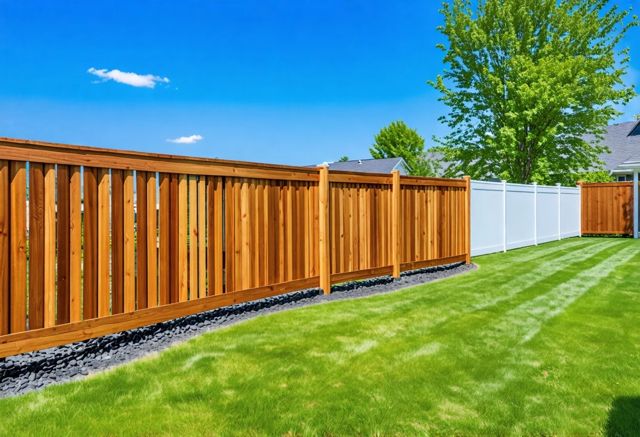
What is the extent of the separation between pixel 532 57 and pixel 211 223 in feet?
57.7

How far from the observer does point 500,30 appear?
17812mm

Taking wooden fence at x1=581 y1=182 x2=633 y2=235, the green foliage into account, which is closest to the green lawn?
wooden fence at x1=581 y1=182 x2=633 y2=235

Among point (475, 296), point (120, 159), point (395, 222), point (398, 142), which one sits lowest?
point (475, 296)

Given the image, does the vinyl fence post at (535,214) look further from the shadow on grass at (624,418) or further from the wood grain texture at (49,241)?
the wood grain texture at (49,241)

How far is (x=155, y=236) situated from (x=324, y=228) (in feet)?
7.83

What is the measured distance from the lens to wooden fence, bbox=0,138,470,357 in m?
3.33

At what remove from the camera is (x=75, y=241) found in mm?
3578

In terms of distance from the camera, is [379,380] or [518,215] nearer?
[379,380]

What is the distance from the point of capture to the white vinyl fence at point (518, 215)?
9953mm

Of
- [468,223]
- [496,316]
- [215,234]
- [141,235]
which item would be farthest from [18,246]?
[468,223]

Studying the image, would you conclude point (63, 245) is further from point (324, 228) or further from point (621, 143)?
point (621, 143)

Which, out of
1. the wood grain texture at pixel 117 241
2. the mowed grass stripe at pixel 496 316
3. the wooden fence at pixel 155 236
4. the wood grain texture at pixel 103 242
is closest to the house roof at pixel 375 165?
the mowed grass stripe at pixel 496 316

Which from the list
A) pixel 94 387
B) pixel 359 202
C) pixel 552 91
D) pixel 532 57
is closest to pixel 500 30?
pixel 532 57

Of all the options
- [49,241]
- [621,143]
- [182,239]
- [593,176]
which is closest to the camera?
[49,241]
